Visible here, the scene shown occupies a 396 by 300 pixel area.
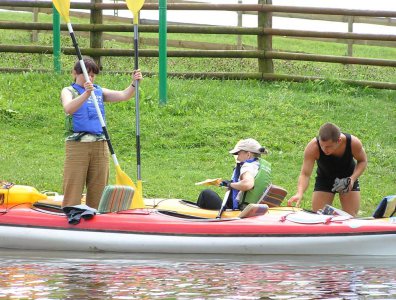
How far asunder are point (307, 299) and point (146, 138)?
26.0 feet

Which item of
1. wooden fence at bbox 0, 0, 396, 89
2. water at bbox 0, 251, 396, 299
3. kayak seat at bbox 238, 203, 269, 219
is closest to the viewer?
water at bbox 0, 251, 396, 299

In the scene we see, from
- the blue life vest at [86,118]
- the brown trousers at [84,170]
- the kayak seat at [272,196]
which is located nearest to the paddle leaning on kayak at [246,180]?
the kayak seat at [272,196]

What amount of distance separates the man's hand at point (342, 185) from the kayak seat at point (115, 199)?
2.03 m

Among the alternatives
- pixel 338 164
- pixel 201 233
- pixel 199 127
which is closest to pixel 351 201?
pixel 338 164

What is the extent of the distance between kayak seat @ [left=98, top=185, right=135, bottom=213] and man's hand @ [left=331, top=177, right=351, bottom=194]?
203 cm

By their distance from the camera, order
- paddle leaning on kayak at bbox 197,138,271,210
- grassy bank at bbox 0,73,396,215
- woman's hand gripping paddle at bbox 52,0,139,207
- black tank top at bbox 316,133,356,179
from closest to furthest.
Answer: paddle leaning on kayak at bbox 197,138,271,210
woman's hand gripping paddle at bbox 52,0,139,207
black tank top at bbox 316,133,356,179
grassy bank at bbox 0,73,396,215

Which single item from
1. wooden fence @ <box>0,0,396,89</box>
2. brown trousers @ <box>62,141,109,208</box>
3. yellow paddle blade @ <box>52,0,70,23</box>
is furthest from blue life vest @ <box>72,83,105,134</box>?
wooden fence @ <box>0,0,396,89</box>

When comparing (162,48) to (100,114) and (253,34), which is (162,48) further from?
Result: (100,114)

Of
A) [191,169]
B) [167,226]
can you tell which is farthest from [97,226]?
[191,169]

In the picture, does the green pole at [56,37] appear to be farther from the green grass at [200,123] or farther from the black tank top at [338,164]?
the black tank top at [338,164]

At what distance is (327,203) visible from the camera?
1202 centimetres

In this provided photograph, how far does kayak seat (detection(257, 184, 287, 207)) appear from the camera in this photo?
37.9ft

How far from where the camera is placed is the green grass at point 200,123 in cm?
1506

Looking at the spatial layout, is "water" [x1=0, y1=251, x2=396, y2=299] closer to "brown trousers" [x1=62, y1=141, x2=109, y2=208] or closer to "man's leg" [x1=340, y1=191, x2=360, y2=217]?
"brown trousers" [x1=62, y1=141, x2=109, y2=208]
